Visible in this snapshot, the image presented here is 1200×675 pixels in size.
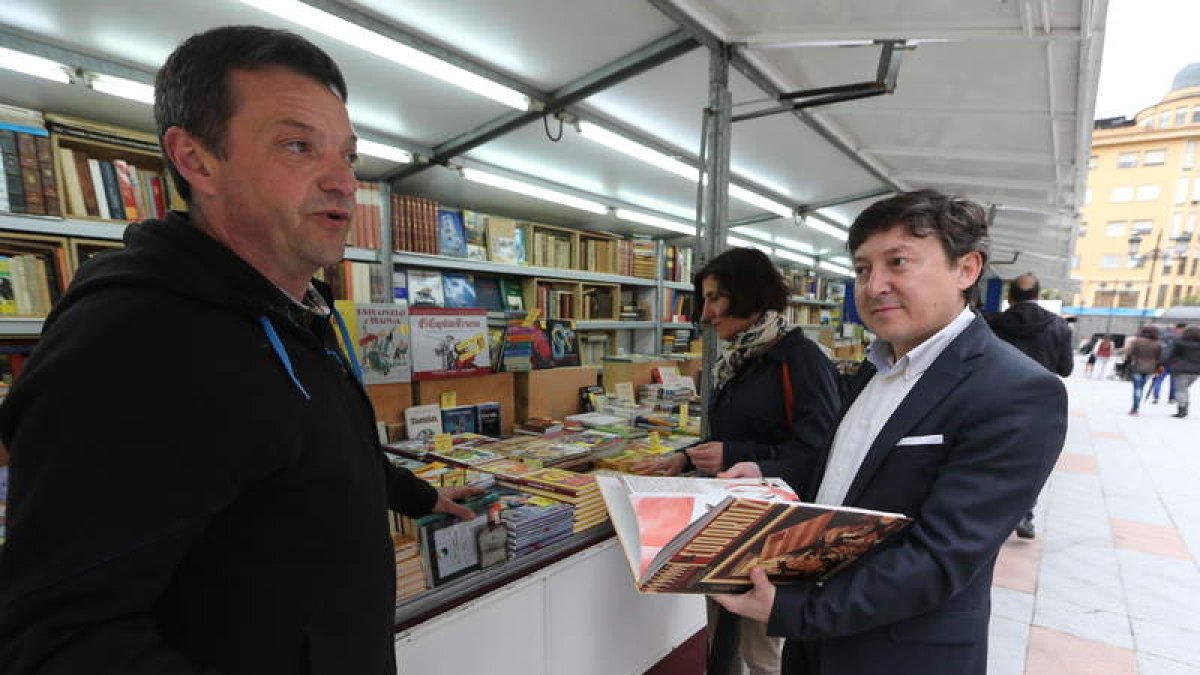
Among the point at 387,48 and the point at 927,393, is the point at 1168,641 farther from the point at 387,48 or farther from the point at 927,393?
the point at 387,48

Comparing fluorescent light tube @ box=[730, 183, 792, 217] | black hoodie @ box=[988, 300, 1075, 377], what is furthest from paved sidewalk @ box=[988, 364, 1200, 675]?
fluorescent light tube @ box=[730, 183, 792, 217]

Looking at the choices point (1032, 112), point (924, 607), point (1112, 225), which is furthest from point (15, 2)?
point (1112, 225)

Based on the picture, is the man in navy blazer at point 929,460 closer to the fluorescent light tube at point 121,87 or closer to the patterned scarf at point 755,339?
the patterned scarf at point 755,339

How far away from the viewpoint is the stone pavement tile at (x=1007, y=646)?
238 centimetres

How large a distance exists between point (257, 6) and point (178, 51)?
133 cm

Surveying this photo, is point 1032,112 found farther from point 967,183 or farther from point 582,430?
point 582,430

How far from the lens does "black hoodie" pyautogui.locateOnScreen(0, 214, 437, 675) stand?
498mm

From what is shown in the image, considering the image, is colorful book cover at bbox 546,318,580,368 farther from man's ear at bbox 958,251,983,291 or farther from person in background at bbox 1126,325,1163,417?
person in background at bbox 1126,325,1163,417

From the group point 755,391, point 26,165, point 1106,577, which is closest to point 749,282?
point 755,391

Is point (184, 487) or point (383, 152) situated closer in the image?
point (184, 487)

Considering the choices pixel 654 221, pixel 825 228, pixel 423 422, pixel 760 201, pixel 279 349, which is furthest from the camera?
pixel 825 228

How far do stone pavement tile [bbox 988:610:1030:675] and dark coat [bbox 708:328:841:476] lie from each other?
173 centimetres

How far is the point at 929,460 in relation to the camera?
3.19 feet

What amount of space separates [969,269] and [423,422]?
2.09m
